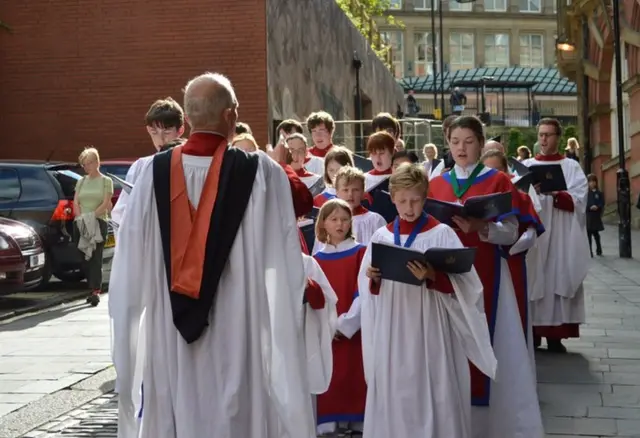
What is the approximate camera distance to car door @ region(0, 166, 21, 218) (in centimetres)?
1734

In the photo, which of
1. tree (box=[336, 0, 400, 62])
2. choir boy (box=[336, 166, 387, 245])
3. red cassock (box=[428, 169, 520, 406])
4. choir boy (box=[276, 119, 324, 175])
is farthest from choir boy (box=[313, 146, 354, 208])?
tree (box=[336, 0, 400, 62])

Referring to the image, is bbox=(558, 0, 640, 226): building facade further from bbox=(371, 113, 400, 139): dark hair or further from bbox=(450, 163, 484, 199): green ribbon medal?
bbox=(450, 163, 484, 199): green ribbon medal

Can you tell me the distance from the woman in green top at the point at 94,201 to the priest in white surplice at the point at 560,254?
223 inches

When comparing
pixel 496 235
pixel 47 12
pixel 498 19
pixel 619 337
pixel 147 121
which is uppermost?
pixel 498 19

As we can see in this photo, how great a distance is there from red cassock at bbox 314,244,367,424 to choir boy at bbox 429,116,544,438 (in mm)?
719

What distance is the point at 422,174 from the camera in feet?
23.0

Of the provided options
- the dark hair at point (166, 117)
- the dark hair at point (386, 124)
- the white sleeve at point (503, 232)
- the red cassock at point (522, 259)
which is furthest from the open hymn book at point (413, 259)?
the dark hair at point (386, 124)

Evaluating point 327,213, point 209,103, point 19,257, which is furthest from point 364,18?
point 209,103

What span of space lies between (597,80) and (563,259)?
28.8 metres

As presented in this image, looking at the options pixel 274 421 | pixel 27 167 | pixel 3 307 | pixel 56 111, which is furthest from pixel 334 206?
pixel 56 111

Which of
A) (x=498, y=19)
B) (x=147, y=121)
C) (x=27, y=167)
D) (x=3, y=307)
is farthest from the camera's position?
(x=498, y=19)

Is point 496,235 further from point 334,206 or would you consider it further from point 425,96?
point 425,96

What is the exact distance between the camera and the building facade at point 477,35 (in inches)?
3664

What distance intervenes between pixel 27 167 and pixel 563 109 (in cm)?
7419
